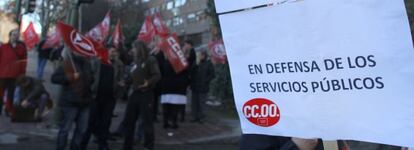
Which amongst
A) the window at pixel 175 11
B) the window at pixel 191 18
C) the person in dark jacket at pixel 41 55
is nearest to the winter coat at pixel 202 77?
the person in dark jacket at pixel 41 55

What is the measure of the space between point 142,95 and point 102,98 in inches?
22.8

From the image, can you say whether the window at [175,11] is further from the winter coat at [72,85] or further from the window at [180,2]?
the winter coat at [72,85]

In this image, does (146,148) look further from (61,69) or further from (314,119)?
(314,119)

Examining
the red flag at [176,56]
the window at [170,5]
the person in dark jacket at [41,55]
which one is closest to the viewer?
the red flag at [176,56]

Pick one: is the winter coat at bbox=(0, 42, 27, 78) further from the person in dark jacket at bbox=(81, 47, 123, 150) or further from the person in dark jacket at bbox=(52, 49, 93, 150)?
the person in dark jacket at bbox=(52, 49, 93, 150)

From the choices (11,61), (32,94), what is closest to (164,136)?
(32,94)

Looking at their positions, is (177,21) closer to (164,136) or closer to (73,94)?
(164,136)

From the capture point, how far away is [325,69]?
107 inches

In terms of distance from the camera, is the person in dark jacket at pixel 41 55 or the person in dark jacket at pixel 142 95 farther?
the person in dark jacket at pixel 41 55

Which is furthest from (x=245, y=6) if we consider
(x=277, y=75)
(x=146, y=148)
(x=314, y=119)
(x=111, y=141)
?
(x=111, y=141)

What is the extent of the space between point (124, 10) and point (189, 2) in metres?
17.3

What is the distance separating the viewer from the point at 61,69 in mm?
8016

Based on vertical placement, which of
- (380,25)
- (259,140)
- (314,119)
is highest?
(380,25)

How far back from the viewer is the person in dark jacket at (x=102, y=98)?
8578mm
